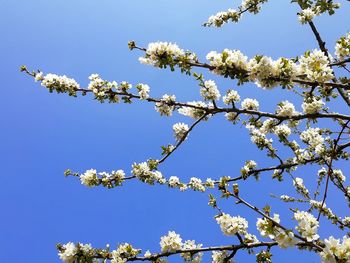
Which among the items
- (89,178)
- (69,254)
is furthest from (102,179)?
(69,254)

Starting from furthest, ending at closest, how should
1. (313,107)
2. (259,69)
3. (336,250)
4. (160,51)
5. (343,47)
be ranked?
(313,107), (343,47), (160,51), (259,69), (336,250)

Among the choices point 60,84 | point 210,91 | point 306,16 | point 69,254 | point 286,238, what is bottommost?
point 286,238

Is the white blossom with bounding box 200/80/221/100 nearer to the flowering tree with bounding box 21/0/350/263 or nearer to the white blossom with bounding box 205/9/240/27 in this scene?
the flowering tree with bounding box 21/0/350/263

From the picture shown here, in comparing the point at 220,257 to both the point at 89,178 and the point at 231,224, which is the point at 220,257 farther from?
the point at 89,178

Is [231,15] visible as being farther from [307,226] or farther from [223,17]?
[307,226]

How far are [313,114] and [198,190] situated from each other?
4.10 meters

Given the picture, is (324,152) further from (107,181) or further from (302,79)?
(107,181)

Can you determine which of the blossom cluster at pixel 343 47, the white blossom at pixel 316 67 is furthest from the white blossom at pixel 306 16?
the white blossom at pixel 316 67

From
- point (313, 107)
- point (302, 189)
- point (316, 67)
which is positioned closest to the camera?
point (316, 67)

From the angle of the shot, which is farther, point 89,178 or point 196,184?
point 196,184

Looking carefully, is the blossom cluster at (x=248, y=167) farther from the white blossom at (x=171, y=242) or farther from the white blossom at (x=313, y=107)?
the white blossom at (x=171, y=242)

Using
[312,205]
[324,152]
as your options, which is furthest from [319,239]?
[312,205]

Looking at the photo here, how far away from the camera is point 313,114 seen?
5766 mm

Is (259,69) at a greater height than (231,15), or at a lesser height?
lesser
